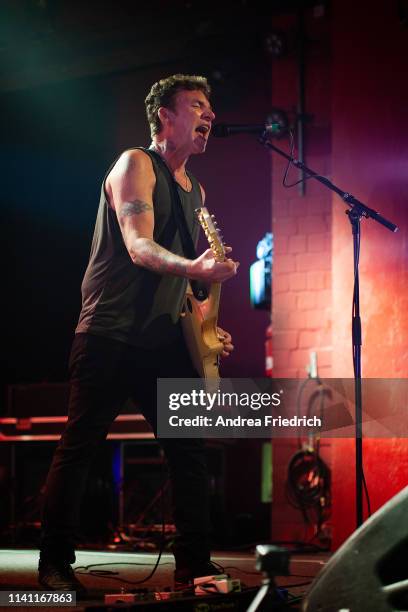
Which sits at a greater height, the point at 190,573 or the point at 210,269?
the point at 210,269

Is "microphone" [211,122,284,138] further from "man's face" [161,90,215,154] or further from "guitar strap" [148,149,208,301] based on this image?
"guitar strap" [148,149,208,301]

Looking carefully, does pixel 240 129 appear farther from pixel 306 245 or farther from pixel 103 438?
pixel 306 245

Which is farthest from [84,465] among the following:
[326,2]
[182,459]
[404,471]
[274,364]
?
[326,2]

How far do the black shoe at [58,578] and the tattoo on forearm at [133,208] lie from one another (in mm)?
1171

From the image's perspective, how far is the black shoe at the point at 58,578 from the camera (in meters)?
2.83

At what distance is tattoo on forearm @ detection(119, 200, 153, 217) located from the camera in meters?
3.02

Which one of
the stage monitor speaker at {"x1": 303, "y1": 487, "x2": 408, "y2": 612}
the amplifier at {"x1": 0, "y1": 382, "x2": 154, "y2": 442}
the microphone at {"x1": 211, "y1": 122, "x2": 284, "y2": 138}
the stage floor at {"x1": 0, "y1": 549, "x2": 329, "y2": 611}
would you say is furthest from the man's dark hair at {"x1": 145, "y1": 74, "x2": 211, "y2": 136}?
the amplifier at {"x1": 0, "y1": 382, "x2": 154, "y2": 442}

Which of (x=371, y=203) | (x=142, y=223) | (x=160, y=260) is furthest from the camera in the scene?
(x=371, y=203)

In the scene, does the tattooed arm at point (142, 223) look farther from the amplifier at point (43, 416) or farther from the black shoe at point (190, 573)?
the amplifier at point (43, 416)

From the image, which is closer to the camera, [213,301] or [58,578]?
[58,578]

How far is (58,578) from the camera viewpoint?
2855 millimetres

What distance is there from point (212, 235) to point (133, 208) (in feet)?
0.96

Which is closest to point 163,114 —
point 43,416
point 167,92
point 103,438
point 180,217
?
point 167,92

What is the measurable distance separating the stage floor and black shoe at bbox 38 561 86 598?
0.06 metres
